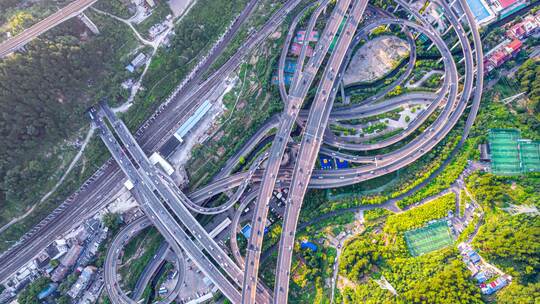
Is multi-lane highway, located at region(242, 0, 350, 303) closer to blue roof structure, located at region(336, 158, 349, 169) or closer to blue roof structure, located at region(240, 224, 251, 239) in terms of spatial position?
blue roof structure, located at region(240, 224, 251, 239)

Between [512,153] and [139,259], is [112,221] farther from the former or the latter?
[512,153]

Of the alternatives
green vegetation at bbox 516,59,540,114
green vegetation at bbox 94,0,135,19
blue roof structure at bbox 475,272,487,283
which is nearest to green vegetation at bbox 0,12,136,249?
green vegetation at bbox 94,0,135,19

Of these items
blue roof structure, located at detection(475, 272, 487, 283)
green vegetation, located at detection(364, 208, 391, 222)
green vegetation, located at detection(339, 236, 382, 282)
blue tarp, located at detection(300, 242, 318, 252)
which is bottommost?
blue roof structure, located at detection(475, 272, 487, 283)

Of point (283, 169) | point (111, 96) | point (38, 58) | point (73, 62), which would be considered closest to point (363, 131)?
point (283, 169)

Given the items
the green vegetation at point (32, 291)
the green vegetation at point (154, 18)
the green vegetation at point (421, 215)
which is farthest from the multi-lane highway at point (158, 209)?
the green vegetation at point (421, 215)

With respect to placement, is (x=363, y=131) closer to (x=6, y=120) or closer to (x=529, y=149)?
(x=529, y=149)

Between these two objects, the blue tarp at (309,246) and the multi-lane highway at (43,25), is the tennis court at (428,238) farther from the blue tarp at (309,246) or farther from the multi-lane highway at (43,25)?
the multi-lane highway at (43,25)
